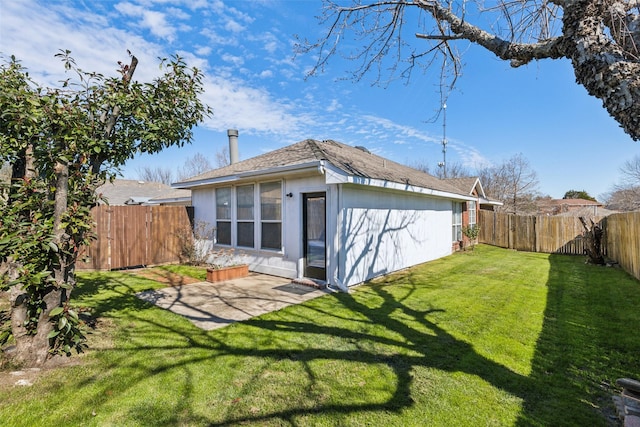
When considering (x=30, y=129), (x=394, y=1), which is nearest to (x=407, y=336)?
(x=394, y=1)

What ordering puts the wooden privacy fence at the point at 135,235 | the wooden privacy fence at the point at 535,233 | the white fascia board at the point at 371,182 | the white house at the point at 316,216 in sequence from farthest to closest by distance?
the wooden privacy fence at the point at 535,233 < the wooden privacy fence at the point at 135,235 < the white house at the point at 316,216 < the white fascia board at the point at 371,182

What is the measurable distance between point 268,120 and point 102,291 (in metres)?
12.8

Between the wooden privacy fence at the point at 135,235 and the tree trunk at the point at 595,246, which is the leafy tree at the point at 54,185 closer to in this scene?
the wooden privacy fence at the point at 135,235

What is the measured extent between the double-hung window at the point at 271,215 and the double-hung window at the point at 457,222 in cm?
980

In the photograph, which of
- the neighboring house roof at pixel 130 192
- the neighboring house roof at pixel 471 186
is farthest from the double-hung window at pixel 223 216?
the neighboring house roof at pixel 471 186

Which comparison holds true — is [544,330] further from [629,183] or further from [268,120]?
[629,183]

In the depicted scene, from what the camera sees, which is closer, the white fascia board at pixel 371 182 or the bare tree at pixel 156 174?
the white fascia board at pixel 371 182

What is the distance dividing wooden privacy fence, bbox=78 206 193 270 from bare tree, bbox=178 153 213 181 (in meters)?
32.0

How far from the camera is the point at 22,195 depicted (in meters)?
3.60

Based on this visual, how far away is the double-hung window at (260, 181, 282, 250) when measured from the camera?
27.7 feet

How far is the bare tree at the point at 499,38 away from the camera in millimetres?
2104

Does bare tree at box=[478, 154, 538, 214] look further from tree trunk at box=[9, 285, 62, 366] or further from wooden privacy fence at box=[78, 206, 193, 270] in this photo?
tree trunk at box=[9, 285, 62, 366]

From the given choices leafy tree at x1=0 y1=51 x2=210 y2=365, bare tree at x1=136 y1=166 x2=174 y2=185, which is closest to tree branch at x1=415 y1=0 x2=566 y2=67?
leafy tree at x1=0 y1=51 x2=210 y2=365

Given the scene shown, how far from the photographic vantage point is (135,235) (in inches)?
395
